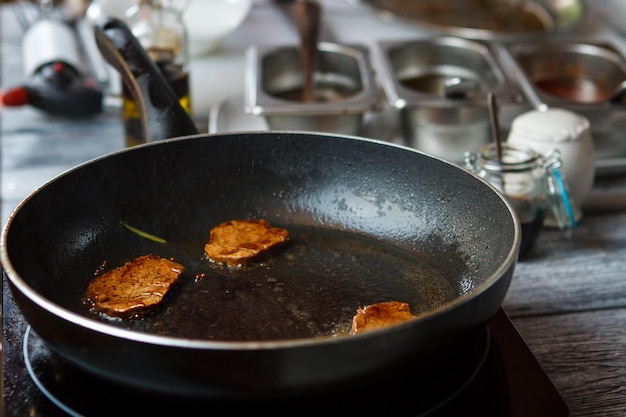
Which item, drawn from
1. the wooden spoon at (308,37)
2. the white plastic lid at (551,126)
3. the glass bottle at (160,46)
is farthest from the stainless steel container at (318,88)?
the white plastic lid at (551,126)

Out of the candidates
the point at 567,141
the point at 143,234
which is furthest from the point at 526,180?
the point at 143,234

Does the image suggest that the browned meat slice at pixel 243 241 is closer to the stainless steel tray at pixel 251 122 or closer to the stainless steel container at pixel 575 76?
the stainless steel tray at pixel 251 122

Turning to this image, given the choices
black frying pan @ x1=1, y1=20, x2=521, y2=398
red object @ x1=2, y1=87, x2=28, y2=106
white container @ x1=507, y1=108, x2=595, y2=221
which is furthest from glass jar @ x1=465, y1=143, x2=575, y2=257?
red object @ x1=2, y1=87, x2=28, y2=106

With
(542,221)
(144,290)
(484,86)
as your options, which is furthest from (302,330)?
(484,86)

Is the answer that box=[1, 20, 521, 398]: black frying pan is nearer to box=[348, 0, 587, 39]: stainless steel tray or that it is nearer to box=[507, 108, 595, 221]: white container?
box=[507, 108, 595, 221]: white container

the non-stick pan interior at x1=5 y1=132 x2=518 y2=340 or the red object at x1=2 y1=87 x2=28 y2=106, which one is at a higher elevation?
the non-stick pan interior at x1=5 y1=132 x2=518 y2=340
